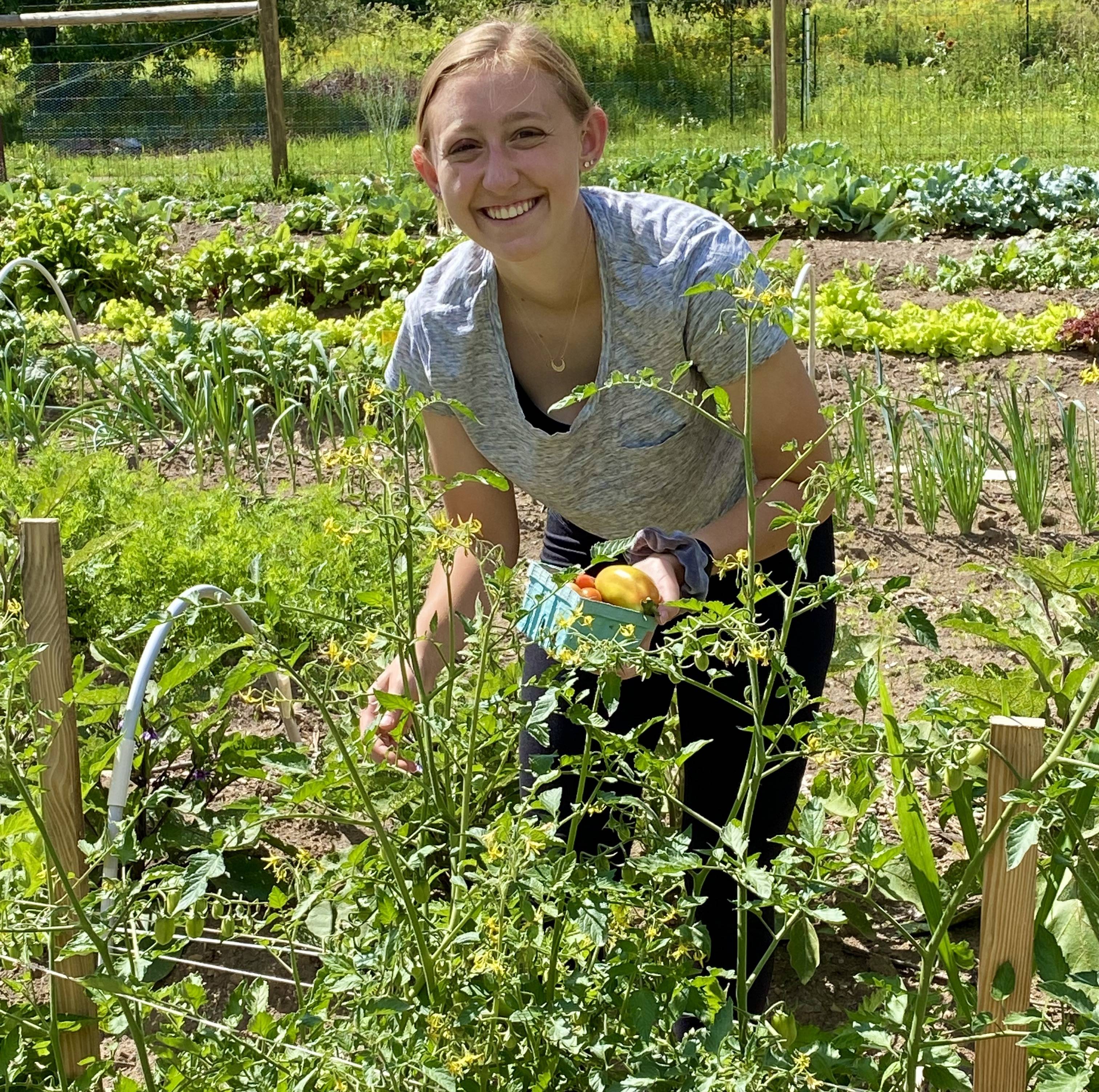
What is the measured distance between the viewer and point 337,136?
13.5 meters

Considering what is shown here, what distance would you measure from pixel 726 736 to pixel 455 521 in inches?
20.4

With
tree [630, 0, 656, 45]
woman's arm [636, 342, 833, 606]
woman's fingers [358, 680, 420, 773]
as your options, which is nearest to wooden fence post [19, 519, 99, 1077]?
woman's fingers [358, 680, 420, 773]

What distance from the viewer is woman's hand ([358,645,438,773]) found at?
1396 mm

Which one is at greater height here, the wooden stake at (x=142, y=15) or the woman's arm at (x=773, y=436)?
the wooden stake at (x=142, y=15)

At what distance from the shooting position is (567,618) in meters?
1.18

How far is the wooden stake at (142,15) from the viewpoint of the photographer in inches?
343

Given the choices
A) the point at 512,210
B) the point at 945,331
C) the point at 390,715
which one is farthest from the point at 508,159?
the point at 945,331

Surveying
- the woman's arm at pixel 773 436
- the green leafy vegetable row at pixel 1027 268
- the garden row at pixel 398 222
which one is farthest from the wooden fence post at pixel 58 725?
the green leafy vegetable row at pixel 1027 268

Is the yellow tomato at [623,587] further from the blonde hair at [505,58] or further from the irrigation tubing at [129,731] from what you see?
the blonde hair at [505,58]

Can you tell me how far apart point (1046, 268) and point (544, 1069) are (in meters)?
5.95

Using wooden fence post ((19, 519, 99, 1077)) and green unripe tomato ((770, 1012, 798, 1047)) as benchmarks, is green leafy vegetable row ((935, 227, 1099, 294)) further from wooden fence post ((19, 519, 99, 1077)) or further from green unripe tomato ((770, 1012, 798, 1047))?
green unripe tomato ((770, 1012, 798, 1047))

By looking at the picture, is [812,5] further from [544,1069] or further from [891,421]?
[544,1069]

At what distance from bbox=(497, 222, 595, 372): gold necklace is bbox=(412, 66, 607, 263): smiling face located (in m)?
0.12

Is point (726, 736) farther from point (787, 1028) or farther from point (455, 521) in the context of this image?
point (787, 1028)
